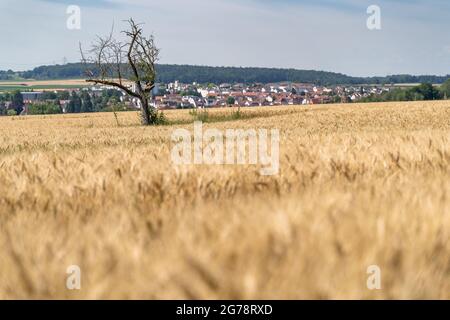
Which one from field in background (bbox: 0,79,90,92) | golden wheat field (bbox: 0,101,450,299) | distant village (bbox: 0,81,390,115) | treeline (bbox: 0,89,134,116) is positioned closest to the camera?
golden wheat field (bbox: 0,101,450,299)

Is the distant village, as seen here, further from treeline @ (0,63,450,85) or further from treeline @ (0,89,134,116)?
treeline @ (0,63,450,85)

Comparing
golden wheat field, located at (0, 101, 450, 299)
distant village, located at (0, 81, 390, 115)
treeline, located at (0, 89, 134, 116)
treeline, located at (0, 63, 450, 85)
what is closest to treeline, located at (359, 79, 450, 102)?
distant village, located at (0, 81, 390, 115)

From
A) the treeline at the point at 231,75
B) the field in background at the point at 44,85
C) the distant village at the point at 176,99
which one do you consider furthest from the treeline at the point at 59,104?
the treeline at the point at 231,75

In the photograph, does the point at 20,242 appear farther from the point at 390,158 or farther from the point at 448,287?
the point at 390,158

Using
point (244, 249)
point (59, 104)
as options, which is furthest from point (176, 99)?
point (244, 249)

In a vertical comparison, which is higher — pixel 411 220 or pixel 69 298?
pixel 411 220

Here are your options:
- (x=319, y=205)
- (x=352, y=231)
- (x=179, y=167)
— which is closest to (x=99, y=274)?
(x=352, y=231)

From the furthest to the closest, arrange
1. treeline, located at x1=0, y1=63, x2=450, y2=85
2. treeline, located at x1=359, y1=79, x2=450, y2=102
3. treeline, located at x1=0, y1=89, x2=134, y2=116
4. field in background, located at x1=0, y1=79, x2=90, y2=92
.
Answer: treeline, located at x1=0, y1=63, x2=450, y2=85 → field in background, located at x1=0, y1=79, x2=90, y2=92 → treeline, located at x1=0, y1=89, x2=134, y2=116 → treeline, located at x1=359, y1=79, x2=450, y2=102

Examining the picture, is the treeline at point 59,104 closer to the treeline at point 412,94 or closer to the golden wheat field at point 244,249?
the treeline at point 412,94
